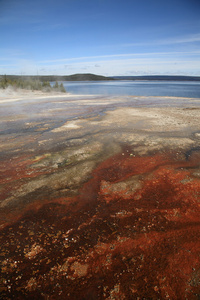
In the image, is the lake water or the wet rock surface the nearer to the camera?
the wet rock surface

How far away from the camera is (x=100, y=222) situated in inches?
156

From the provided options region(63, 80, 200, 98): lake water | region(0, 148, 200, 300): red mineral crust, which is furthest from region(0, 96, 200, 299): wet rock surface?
region(63, 80, 200, 98): lake water

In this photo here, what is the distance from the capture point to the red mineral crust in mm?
2705

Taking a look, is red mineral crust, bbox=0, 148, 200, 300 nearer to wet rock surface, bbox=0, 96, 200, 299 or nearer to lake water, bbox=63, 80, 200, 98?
wet rock surface, bbox=0, 96, 200, 299

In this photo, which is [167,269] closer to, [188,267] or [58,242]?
[188,267]

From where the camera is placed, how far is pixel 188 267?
295 centimetres

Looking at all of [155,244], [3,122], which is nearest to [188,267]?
[155,244]

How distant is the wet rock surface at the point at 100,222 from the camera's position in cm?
276

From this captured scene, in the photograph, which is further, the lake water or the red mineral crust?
the lake water

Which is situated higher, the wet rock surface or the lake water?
the lake water

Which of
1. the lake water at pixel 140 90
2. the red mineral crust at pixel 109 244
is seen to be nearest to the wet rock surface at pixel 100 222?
the red mineral crust at pixel 109 244

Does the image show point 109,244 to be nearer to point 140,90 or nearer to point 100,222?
point 100,222

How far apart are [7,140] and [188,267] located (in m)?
9.61

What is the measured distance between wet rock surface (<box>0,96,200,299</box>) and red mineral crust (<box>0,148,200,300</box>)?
0.05 feet
